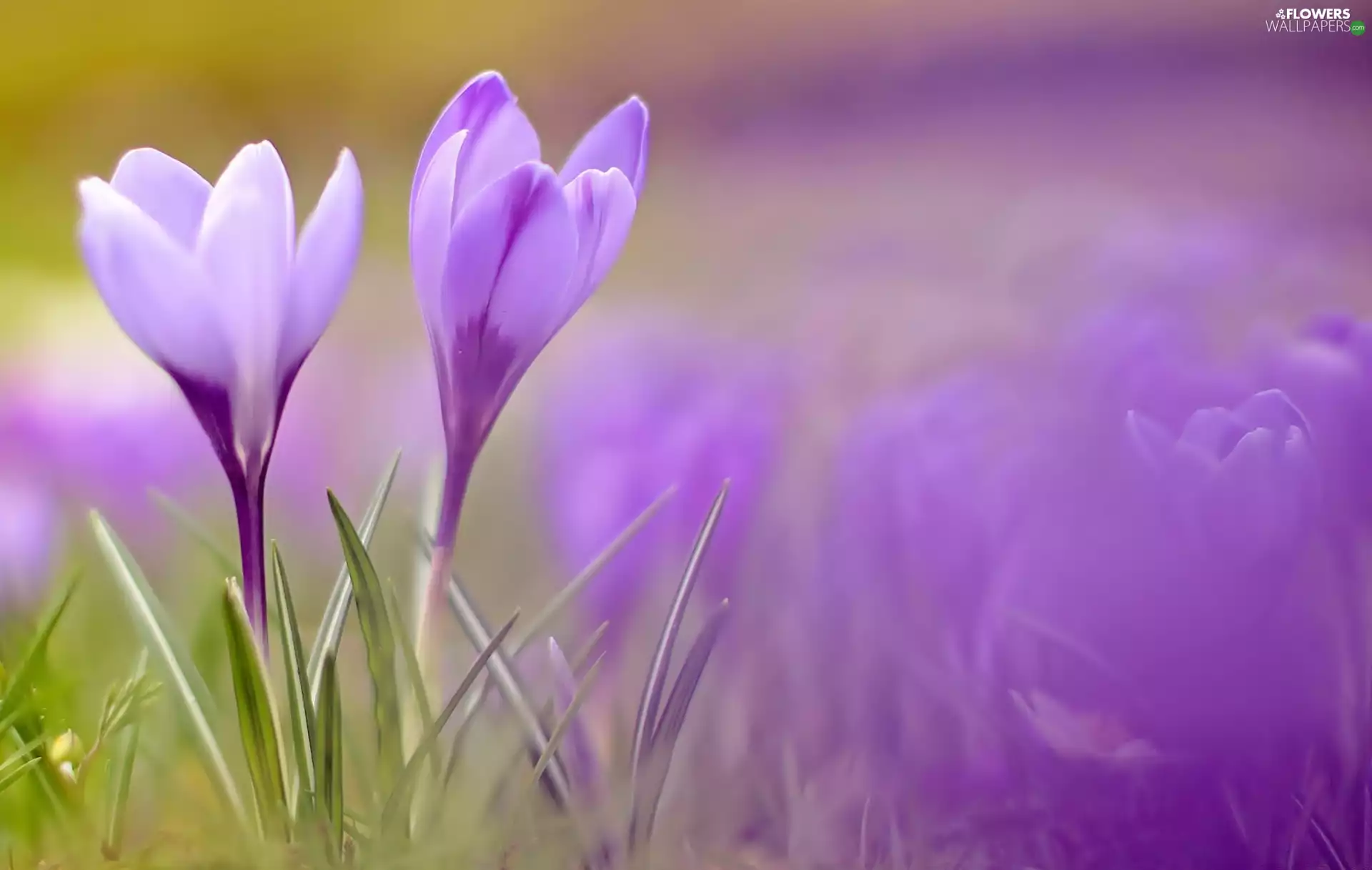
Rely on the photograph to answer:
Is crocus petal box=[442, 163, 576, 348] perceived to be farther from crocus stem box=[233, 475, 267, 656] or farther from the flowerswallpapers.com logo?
the flowerswallpapers.com logo

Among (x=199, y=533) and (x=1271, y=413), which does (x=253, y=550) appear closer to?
(x=199, y=533)

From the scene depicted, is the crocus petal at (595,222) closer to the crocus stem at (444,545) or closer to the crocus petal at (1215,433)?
the crocus stem at (444,545)

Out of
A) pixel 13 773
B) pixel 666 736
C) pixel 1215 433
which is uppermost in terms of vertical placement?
pixel 1215 433

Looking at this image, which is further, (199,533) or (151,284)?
(199,533)

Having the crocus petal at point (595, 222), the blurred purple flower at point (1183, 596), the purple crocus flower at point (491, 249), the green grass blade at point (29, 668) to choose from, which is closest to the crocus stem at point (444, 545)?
the purple crocus flower at point (491, 249)

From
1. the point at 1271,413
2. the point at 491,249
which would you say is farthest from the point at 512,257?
the point at 1271,413

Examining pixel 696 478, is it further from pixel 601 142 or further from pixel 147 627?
pixel 147 627

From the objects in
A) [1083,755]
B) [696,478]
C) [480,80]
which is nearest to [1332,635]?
[1083,755]
